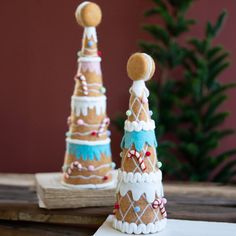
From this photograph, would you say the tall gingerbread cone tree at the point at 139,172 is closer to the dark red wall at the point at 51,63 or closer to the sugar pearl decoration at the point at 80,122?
the sugar pearl decoration at the point at 80,122

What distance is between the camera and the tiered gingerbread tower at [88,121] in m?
1.38

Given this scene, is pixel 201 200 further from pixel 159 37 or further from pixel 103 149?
pixel 159 37

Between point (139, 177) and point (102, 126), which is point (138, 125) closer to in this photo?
point (139, 177)

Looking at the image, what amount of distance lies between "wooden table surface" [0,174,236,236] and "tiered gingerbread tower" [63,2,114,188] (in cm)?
8

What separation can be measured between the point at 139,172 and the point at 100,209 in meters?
0.21

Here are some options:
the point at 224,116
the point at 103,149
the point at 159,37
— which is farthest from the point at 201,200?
the point at 159,37

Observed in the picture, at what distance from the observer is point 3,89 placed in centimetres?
230

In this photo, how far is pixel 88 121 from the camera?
4.52 ft

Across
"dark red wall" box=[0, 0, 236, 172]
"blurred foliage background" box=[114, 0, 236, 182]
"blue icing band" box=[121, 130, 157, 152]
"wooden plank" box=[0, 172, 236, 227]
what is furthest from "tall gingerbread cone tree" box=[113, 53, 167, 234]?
"dark red wall" box=[0, 0, 236, 172]

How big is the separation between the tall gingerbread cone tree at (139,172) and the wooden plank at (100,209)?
14cm

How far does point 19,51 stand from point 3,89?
17cm

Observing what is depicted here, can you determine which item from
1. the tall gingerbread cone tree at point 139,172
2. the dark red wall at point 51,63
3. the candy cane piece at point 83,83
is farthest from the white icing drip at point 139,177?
the dark red wall at point 51,63

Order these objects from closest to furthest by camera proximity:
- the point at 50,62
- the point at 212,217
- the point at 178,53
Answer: the point at 212,217, the point at 178,53, the point at 50,62

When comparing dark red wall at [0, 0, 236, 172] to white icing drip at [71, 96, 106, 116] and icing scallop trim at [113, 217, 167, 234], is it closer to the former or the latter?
white icing drip at [71, 96, 106, 116]
